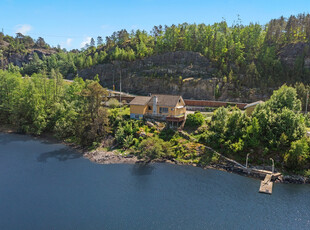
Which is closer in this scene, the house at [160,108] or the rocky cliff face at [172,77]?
the house at [160,108]

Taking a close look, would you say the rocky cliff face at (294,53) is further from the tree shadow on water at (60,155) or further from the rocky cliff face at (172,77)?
the tree shadow on water at (60,155)

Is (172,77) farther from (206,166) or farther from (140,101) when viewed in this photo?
(206,166)

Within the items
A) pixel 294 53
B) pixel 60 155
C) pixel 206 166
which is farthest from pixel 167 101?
pixel 294 53

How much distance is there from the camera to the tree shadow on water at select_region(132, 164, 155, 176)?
38.4m

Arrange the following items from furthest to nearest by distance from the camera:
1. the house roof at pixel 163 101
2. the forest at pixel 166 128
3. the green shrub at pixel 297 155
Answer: the house roof at pixel 163 101 < the forest at pixel 166 128 < the green shrub at pixel 297 155

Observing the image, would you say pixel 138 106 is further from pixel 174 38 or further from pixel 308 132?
pixel 174 38

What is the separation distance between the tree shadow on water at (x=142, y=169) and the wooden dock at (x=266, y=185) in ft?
56.1

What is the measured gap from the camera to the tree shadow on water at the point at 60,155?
144ft

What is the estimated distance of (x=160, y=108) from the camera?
174ft

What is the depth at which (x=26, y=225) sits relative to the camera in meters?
25.8

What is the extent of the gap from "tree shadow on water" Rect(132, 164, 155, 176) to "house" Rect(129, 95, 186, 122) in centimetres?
1357

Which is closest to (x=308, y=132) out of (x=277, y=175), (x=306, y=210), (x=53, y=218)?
(x=277, y=175)

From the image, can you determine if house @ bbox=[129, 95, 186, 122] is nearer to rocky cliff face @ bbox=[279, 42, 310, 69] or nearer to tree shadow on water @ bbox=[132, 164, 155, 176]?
tree shadow on water @ bbox=[132, 164, 155, 176]

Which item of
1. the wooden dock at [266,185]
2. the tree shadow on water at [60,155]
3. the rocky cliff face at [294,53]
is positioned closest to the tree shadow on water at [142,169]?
the tree shadow on water at [60,155]
